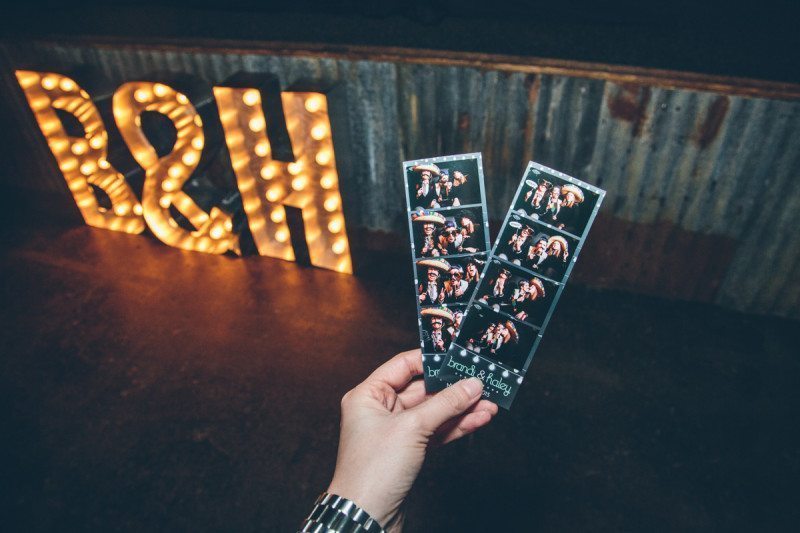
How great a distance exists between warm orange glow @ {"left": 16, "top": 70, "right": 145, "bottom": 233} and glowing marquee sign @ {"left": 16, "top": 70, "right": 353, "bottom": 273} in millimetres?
14

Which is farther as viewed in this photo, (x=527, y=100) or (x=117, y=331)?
(x=117, y=331)

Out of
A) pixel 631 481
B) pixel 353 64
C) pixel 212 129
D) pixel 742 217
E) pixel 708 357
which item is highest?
pixel 353 64

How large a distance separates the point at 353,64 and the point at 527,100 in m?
1.97

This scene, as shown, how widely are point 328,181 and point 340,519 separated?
158 inches

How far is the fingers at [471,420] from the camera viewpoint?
3.07m

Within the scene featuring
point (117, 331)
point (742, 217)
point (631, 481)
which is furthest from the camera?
point (117, 331)

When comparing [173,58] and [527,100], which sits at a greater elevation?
[173,58]

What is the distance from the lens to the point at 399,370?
314cm

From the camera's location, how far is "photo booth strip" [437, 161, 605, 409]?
10.2 ft

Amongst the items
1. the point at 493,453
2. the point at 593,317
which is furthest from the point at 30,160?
the point at 593,317

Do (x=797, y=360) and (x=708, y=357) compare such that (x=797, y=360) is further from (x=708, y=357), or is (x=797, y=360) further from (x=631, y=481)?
(x=631, y=481)

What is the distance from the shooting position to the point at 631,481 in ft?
13.5

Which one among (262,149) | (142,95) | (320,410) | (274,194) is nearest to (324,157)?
(262,149)

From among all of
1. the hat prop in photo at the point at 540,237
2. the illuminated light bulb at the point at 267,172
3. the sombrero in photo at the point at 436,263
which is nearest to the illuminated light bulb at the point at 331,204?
the illuminated light bulb at the point at 267,172
